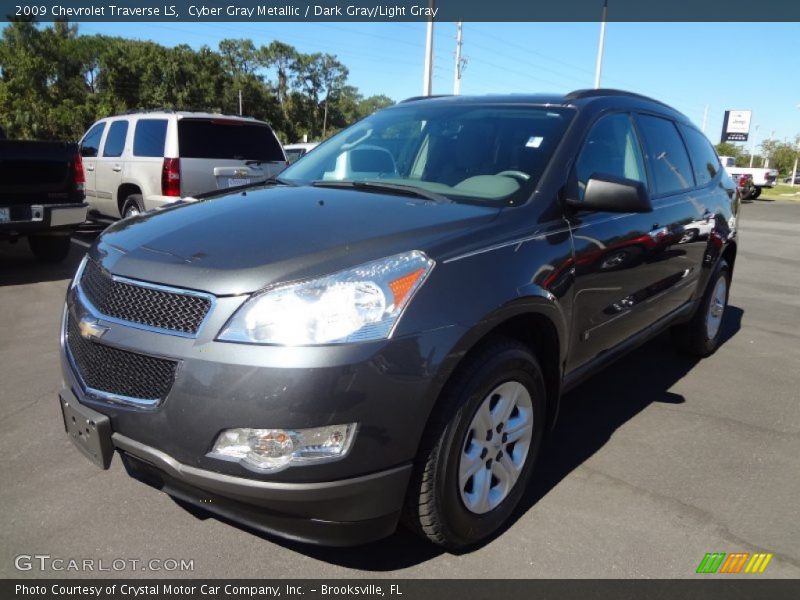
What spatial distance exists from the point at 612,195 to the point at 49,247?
7.46 metres

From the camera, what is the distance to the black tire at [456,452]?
2.18m

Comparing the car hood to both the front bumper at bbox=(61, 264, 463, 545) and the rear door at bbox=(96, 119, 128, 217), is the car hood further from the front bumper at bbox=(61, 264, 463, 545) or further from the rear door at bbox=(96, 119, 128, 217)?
the rear door at bbox=(96, 119, 128, 217)

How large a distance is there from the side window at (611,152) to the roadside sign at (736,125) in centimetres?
6234

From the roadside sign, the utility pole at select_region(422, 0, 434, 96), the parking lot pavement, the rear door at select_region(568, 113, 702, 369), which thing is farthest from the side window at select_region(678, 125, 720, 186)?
the roadside sign

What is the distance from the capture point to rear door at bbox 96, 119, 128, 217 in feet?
30.4

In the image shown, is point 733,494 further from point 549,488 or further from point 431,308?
point 431,308

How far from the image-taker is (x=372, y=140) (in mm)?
3688

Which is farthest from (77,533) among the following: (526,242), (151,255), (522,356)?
(526,242)

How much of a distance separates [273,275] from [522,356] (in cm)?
106

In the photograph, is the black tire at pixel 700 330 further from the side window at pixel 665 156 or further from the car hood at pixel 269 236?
the car hood at pixel 269 236

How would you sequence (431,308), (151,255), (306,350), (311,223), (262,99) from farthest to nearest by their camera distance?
(262,99) < (311,223) < (151,255) < (431,308) < (306,350)

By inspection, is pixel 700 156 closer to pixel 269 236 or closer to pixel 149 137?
pixel 269 236

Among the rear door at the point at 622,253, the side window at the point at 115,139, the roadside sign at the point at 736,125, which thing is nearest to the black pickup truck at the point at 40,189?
the side window at the point at 115,139
